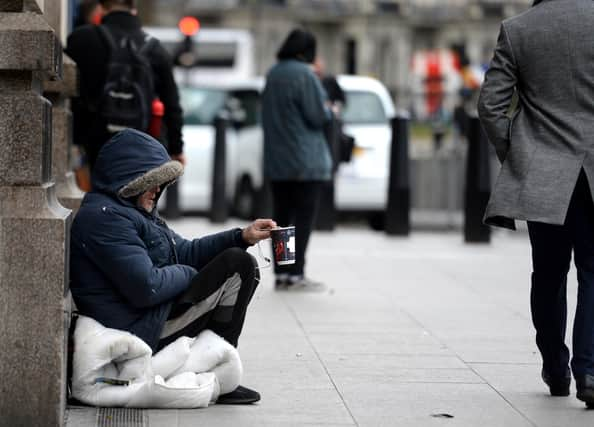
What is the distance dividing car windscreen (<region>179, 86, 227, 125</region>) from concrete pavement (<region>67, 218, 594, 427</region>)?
7333mm

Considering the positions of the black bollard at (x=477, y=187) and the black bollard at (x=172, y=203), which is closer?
the black bollard at (x=477, y=187)

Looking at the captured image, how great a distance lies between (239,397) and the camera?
239 inches

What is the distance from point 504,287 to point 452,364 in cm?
359

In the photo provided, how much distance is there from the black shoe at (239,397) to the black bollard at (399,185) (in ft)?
30.6

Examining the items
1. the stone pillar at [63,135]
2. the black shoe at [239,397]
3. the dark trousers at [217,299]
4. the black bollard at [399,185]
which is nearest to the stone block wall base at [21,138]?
the dark trousers at [217,299]

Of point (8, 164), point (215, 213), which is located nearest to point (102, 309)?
point (8, 164)

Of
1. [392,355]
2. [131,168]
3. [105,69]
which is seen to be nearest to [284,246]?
[131,168]

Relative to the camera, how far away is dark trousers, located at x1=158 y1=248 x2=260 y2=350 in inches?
232

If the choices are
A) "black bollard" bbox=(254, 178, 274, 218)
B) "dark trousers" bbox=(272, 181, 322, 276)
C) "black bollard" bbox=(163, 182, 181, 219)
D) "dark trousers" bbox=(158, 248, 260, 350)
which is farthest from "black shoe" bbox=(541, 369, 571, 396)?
"black bollard" bbox=(163, 182, 181, 219)

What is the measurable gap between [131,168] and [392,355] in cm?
Answer: 213

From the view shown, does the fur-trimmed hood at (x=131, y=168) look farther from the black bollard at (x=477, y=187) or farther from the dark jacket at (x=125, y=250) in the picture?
the black bollard at (x=477, y=187)

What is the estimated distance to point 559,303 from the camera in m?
6.27

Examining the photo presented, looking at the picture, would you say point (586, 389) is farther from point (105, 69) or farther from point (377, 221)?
point (377, 221)

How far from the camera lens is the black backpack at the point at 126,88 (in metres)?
8.43
